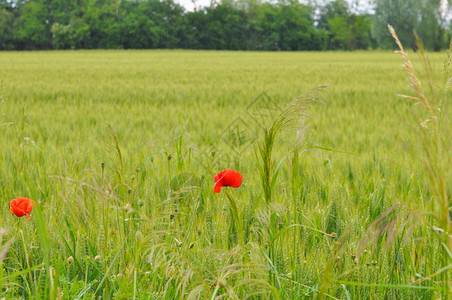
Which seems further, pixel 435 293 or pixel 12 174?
pixel 12 174

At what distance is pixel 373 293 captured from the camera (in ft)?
3.38

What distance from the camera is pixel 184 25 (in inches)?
2130

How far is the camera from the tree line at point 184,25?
4972 cm

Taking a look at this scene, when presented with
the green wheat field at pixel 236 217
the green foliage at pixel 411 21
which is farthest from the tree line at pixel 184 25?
the green wheat field at pixel 236 217

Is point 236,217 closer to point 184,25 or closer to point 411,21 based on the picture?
point 411,21

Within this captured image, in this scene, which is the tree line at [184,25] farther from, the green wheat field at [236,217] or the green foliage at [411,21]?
the green wheat field at [236,217]

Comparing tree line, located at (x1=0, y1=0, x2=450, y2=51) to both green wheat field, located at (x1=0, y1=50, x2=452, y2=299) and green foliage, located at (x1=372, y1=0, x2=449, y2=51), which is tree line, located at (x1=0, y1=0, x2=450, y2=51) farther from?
green wheat field, located at (x1=0, y1=50, x2=452, y2=299)

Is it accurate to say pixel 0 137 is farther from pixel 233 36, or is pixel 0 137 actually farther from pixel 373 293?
pixel 233 36

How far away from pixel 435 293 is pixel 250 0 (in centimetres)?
6591

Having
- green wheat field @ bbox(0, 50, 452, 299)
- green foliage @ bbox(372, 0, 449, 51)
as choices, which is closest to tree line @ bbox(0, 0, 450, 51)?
green foliage @ bbox(372, 0, 449, 51)

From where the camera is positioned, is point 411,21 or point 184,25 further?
point 184,25

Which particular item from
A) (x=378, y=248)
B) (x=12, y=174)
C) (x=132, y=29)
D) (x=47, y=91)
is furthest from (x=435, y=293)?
(x=132, y=29)

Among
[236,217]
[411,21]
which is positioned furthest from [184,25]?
[236,217]

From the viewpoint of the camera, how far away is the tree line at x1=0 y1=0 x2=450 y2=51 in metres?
49.7
